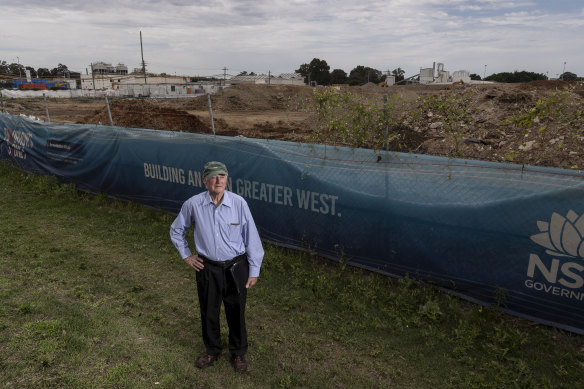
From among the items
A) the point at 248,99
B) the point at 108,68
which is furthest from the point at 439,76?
the point at 108,68

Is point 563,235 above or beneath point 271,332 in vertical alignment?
above

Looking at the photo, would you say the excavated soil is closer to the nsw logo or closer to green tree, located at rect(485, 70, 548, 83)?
the nsw logo

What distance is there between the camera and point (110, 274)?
18.5 feet

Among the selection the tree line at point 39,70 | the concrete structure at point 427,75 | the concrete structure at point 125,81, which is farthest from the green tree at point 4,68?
the concrete structure at point 427,75

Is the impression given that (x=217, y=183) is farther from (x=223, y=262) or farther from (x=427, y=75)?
(x=427, y=75)

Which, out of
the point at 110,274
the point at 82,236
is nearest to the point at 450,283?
the point at 110,274

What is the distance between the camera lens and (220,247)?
3.41m

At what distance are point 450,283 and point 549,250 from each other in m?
1.13

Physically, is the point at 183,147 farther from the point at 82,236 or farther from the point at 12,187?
the point at 12,187

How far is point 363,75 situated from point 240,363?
91498mm

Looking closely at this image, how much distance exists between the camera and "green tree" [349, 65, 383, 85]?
8481cm

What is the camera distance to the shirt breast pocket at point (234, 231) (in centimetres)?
344

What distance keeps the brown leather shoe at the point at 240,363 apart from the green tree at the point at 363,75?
276 feet

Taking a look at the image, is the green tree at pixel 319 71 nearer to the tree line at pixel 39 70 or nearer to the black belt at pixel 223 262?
the tree line at pixel 39 70
